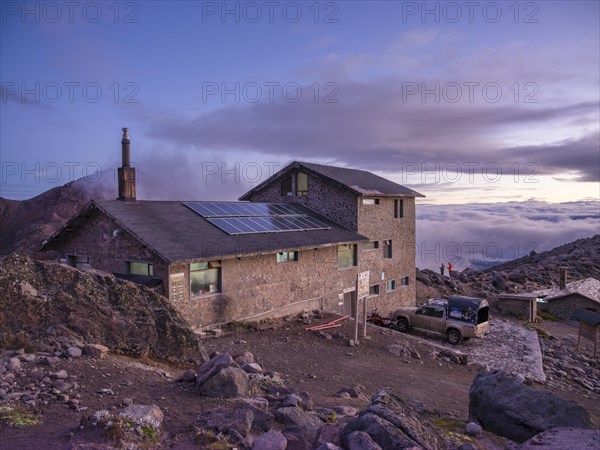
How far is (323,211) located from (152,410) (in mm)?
21093

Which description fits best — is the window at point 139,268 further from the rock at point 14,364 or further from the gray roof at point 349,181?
the gray roof at point 349,181

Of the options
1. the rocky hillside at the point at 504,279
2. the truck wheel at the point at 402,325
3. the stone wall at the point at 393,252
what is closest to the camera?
the truck wheel at the point at 402,325

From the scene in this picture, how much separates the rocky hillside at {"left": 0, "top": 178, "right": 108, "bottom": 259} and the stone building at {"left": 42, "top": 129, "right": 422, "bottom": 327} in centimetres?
3654

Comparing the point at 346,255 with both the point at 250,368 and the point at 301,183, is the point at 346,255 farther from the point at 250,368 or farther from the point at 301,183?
the point at 250,368

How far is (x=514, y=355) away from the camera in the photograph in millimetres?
21500

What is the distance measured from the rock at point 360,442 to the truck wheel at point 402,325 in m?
18.7

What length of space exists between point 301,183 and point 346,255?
585 cm

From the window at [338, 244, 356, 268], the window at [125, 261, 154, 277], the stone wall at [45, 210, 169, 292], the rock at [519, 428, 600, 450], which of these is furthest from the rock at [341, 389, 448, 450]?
the window at [338, 244, 356, 268]

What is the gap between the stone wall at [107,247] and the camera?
52.7 feet

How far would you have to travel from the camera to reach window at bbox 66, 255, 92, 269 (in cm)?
1822

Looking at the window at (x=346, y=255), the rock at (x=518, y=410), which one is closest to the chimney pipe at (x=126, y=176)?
the window at (x=346, y=255)

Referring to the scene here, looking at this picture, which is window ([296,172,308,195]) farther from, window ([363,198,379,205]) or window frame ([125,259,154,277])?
window frame ([125,259,154,277])

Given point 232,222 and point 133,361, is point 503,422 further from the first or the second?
point 232,222

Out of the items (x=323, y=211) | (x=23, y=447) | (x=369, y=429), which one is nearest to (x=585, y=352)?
(x=323, y=211)
